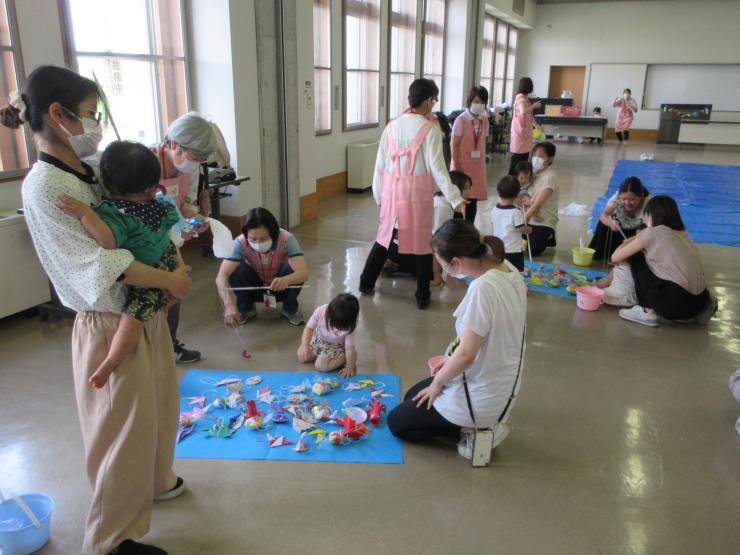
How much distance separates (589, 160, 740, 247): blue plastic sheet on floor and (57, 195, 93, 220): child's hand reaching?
5643mm

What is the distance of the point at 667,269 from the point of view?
11.7 feet

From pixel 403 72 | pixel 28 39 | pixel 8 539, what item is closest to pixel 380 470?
pixel 8 539

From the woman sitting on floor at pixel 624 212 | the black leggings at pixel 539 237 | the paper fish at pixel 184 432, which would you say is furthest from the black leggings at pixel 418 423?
the black leggings at pixel 539 237

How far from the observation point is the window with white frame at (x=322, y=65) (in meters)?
7.18

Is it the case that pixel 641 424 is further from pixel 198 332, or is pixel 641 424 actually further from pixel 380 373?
pixel 198 332

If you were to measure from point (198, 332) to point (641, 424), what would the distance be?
2.48 metres

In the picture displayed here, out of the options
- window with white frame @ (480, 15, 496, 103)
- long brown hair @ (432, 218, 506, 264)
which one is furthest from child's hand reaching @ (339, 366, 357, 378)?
window with white frame @ (480, 15, 496, 103)

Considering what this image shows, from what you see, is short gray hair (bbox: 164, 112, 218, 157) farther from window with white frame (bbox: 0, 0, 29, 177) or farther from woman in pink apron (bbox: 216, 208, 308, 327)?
window with white frame (bbox: 0, 0, 29, 177)

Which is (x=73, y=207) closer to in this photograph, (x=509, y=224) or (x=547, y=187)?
(x=509, y=224)

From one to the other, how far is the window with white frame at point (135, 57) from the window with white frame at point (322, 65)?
228cm

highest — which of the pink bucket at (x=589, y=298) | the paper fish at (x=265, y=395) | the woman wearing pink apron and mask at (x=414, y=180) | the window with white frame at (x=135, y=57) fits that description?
the window with white frame at (x=135, y=57)

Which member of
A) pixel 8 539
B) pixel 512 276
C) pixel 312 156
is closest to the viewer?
pixel 8 539

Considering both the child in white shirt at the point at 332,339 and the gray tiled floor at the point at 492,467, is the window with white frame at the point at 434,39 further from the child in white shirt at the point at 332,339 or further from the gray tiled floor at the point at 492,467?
the child in white shirt at the point at 332,339

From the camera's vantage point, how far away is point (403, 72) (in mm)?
9984
